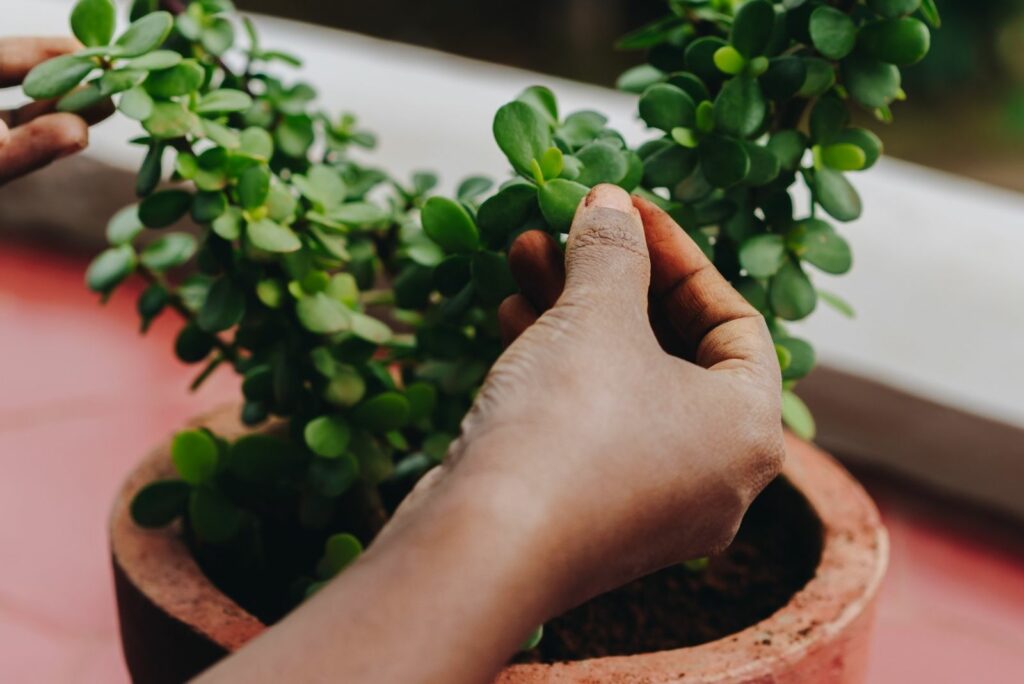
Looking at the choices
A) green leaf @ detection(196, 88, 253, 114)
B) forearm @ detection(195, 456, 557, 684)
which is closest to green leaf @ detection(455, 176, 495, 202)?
green leaf @ detection(196, 88, 253, 114)

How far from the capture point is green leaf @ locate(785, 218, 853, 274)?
0.84 meters

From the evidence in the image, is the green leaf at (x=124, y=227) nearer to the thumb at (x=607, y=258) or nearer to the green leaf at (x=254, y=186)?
the green leaf at (x=254, y=186)

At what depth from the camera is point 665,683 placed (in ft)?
2.28

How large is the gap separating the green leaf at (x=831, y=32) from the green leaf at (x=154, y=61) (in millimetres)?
449

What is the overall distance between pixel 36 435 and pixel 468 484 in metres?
1.42

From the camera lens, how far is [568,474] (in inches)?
21.4

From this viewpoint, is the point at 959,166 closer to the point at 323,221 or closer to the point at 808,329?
the point at 808,329

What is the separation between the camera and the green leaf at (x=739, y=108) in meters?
0.78

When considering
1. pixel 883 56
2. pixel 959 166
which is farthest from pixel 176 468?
pixel 959 166

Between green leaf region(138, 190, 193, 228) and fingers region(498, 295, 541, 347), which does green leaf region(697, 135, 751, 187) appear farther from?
green leaf region(138, 190, 193, 228)

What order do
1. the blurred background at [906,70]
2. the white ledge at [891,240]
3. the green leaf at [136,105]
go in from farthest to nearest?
the blurred background at [906,70], the white ledge at [891,240], the green leaf at [136,105]

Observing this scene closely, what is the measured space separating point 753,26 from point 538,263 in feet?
0.78

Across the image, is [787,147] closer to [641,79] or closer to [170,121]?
[641,79]

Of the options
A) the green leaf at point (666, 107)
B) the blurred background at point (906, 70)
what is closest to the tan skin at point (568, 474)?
the green leaf at point (666, 107)
